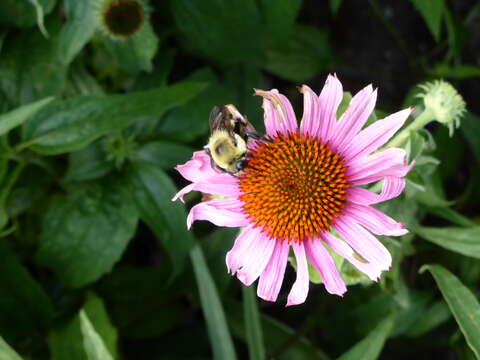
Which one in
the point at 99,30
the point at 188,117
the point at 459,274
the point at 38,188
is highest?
the point at 99,30

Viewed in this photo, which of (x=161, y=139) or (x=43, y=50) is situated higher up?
(x=43, y=50)

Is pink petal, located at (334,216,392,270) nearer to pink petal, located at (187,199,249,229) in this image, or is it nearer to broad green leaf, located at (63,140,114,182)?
pink petal, located at (187,199,249,229)

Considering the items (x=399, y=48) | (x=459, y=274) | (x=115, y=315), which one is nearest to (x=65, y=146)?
(x=115, y=315)

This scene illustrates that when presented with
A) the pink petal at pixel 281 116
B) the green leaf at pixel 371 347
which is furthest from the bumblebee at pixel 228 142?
the green leaf at pixel 371 347

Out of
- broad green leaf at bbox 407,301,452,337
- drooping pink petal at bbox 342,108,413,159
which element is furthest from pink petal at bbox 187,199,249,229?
broad green leaf at bbox 407,301,452,337

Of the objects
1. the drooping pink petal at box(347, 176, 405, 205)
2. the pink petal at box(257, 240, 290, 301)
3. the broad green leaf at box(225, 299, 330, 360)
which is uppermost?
the drooping pink petal at box(347, 176, 405, 205)

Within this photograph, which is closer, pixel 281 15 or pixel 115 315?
pixel 281 15

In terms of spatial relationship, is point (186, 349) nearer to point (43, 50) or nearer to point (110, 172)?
point (110, 172)

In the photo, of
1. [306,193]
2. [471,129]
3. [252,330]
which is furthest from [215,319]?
[471,129]
